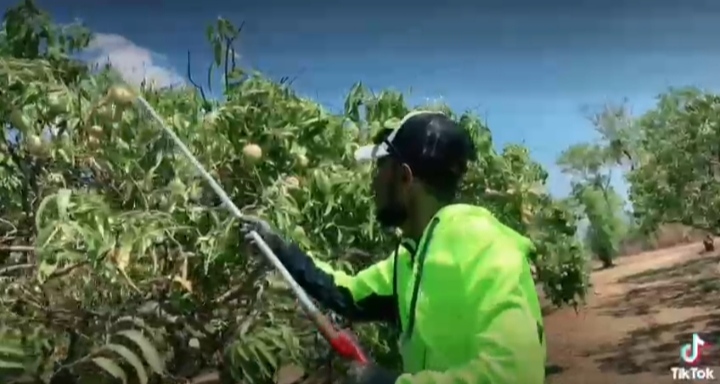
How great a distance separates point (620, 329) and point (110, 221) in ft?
12.2

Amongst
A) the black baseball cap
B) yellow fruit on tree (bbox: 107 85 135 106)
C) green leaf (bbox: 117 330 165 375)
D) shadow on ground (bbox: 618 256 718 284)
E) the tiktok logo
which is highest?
the black baseball cap

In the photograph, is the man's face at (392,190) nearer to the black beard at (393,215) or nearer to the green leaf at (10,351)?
the black beard at (393,215)

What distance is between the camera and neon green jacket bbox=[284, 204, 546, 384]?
0.78 metres

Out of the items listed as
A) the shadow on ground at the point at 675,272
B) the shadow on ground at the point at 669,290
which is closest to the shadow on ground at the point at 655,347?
the shadow on ground at the point at 669,290

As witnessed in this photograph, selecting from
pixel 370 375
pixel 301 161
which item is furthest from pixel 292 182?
pixel 370 375

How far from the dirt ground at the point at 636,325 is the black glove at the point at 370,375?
2.65 meters

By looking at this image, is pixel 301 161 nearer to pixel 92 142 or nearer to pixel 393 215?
pixel 92 142

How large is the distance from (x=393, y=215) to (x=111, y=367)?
0.31 m

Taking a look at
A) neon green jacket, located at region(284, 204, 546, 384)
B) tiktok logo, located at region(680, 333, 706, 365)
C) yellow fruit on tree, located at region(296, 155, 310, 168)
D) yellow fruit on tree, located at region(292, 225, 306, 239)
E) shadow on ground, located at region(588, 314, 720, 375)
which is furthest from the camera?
shadow on ground, located at region(588, 314, 720, 375)

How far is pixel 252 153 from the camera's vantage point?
1346 millimetres

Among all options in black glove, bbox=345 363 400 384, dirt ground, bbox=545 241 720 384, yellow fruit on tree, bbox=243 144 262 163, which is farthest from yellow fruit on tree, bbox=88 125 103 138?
dirt ground, bbox=545 241 720 384

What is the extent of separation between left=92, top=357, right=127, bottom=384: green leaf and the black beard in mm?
286

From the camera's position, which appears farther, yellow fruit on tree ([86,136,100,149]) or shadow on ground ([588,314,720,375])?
shadow on ground ([588,314,720,375])

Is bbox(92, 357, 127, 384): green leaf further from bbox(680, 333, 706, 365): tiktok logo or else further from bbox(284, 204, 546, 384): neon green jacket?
bbox(680, 333, 706, 365): tiktok logo
